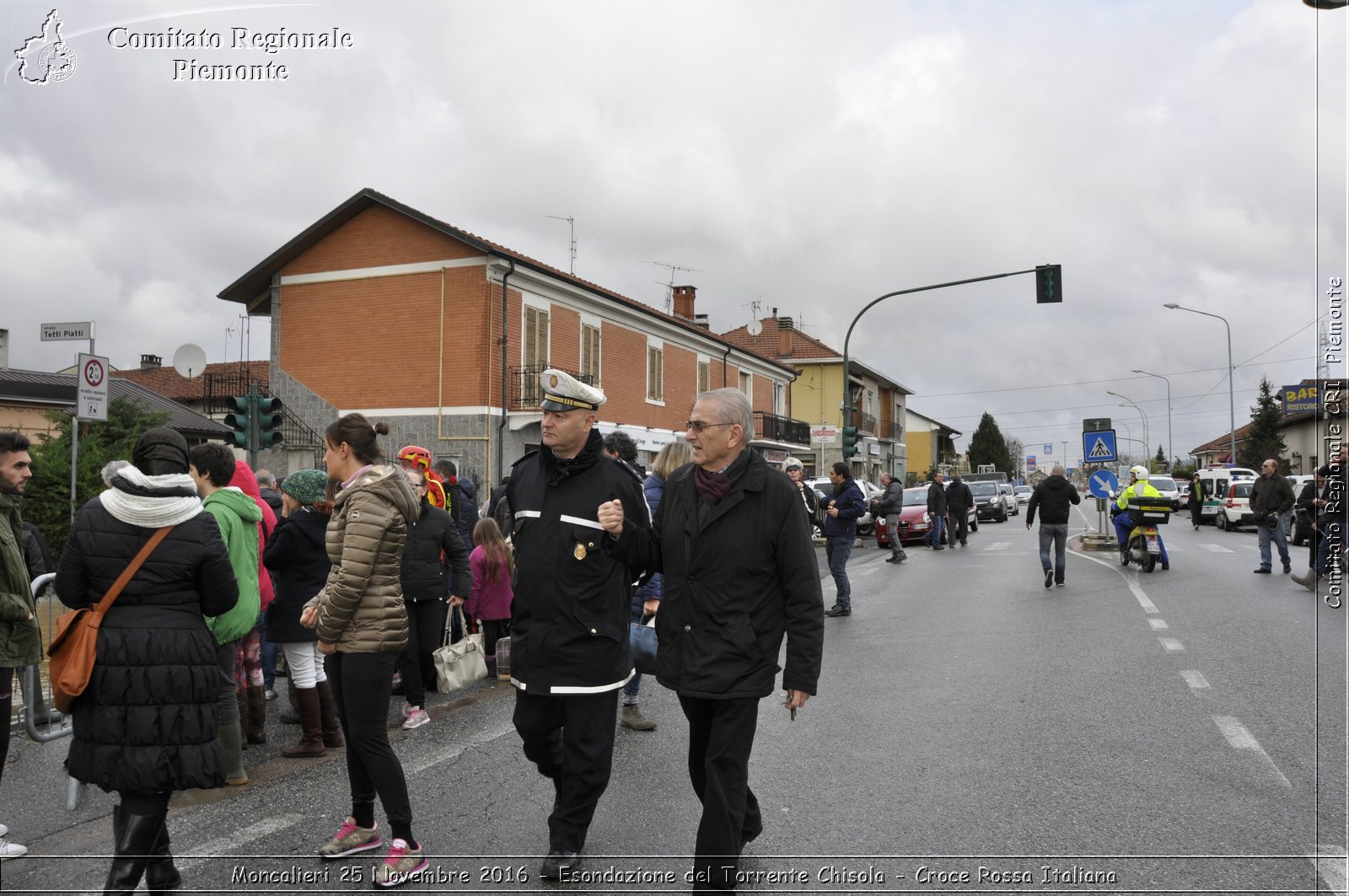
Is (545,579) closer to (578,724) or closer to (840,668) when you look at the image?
(578,724)

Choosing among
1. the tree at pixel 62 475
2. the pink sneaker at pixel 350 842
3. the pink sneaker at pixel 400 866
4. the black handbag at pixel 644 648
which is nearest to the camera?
the pink sneaker at pixel 400 866

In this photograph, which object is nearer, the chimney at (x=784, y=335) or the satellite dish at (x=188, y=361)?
the satellite dish at (x=188, y=361)

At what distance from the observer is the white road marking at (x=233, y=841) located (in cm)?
414

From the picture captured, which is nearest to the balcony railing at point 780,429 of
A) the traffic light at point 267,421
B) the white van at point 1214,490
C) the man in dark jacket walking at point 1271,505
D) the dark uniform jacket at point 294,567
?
the white van at point 1214,490

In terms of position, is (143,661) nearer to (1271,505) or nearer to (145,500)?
(145,500)

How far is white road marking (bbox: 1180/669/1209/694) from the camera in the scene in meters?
7.16

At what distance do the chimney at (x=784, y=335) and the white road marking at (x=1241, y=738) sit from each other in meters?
47.9

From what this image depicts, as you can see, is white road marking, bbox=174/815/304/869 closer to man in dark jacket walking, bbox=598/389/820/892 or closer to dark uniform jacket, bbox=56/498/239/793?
dark uniform jacket, bbox=56/498/239/793

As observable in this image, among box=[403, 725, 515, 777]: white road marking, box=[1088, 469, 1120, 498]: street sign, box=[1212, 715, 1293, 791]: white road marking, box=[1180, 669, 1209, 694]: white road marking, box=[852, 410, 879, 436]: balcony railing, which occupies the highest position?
box=[852, 410, 879, 436]: balcony railing

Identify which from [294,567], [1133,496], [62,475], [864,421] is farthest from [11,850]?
[864,421]

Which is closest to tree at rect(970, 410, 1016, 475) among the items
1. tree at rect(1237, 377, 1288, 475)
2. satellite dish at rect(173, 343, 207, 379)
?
tree at rect(1237, 377, 1288, 475)

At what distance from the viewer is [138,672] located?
3.47 meters

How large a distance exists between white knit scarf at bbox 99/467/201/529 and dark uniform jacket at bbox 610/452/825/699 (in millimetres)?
1856

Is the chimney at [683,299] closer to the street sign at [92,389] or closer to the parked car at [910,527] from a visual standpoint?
the parked car at [910,527]
